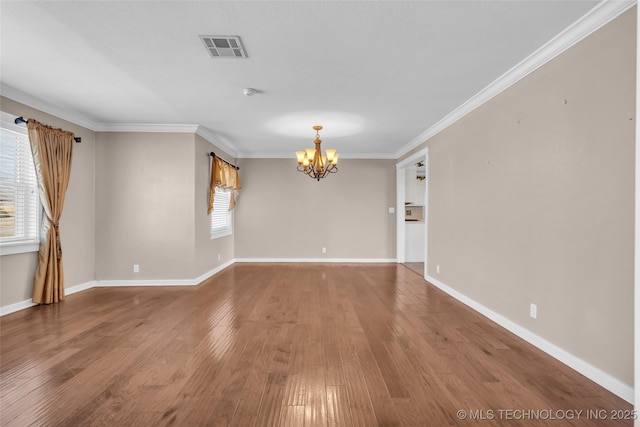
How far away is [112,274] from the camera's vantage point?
4.89 meters

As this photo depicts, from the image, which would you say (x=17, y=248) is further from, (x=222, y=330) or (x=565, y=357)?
(x=565, y=357)

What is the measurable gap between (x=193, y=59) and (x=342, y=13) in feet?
4.70

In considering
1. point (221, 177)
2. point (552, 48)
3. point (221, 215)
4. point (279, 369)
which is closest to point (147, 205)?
point (221, 177)

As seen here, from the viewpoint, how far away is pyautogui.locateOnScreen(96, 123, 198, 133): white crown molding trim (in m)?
4.82

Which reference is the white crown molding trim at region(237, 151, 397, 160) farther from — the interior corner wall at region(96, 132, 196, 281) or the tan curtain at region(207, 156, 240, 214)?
the interior corner wall at region(96, 132, 196, 281)

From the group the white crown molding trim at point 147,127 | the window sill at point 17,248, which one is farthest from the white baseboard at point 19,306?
the white crown molding trim at point 147,127

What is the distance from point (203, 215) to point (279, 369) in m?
3.67

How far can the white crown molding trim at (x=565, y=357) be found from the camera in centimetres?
193

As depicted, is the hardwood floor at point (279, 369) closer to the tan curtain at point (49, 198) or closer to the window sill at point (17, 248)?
the tan curtain at point (49, 198)

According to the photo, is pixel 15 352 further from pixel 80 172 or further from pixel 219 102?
pixel 219 102

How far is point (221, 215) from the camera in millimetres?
6500

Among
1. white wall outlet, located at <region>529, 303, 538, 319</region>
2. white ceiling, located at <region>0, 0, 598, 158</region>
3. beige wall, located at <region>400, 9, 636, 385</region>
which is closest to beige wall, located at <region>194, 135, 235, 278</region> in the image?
white ceiling, located at <region>0, 0, 598, 158</region>

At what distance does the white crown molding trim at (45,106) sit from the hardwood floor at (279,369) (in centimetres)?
243

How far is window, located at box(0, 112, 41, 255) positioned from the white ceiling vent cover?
269 cm
